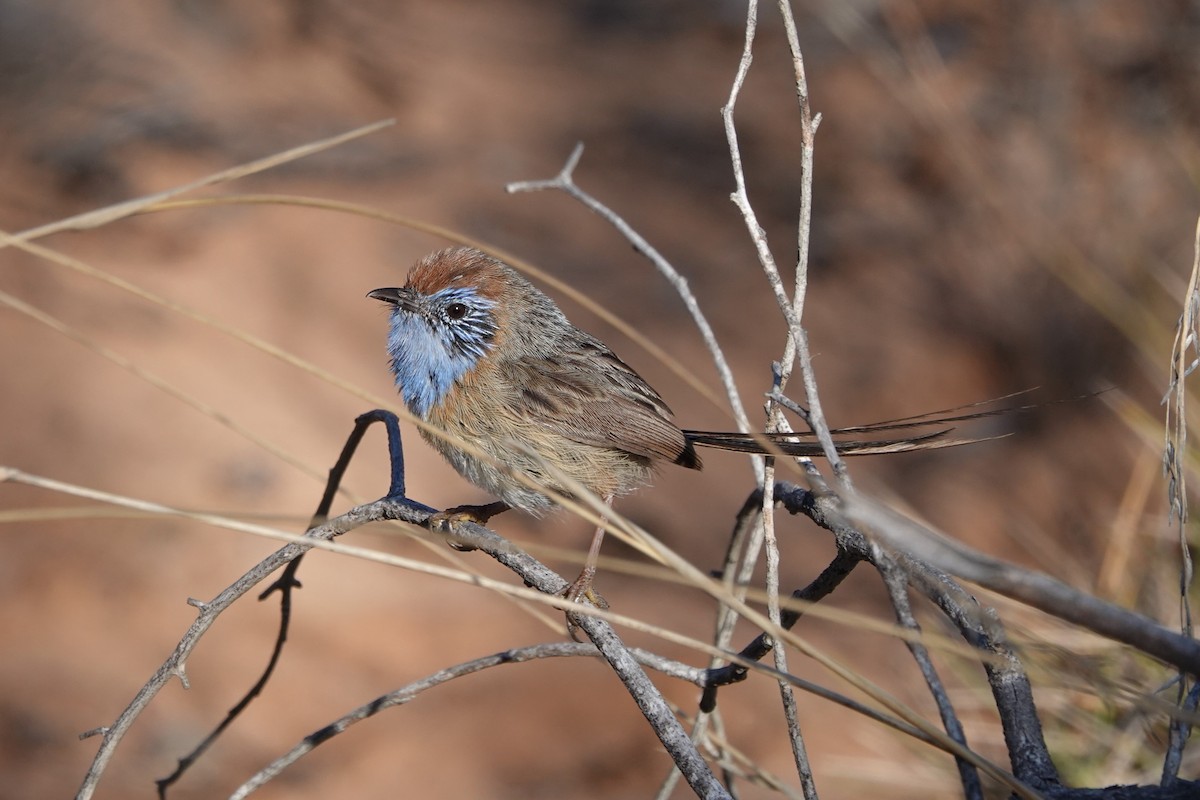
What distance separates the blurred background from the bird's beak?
2.14m

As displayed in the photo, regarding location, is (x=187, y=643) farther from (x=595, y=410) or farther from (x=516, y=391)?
(x=595, y=410)

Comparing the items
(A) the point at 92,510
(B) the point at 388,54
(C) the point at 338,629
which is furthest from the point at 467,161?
(A) the point at 92,510

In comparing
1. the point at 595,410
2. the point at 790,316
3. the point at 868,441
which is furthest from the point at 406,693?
the point at 595,410

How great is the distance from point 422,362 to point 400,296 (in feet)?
0.94

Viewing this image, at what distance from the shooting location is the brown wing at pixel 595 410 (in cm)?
360

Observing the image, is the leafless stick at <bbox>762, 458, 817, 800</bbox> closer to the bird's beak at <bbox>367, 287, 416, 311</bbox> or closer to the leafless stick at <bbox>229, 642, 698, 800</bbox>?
the leafless stick at <bbox>229, 642, 698, 800</bbox>

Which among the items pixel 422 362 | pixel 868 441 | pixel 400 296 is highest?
pixel 400 296

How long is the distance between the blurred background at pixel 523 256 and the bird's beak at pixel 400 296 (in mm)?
2140

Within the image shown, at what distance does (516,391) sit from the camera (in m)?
3.62

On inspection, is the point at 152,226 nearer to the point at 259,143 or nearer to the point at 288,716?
the point at 259,143

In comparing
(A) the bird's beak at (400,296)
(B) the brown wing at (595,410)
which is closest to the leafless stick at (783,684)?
(B) the brown wing at (595,410)

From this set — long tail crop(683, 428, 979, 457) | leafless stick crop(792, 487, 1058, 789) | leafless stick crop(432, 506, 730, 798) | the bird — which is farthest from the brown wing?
leafless stick crop(792, 487, 1058, 789)

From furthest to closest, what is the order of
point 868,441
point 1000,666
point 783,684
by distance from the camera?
point 868,441 < point 783,684 < point 1000,666

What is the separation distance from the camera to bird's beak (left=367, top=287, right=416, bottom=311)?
3.79 m
